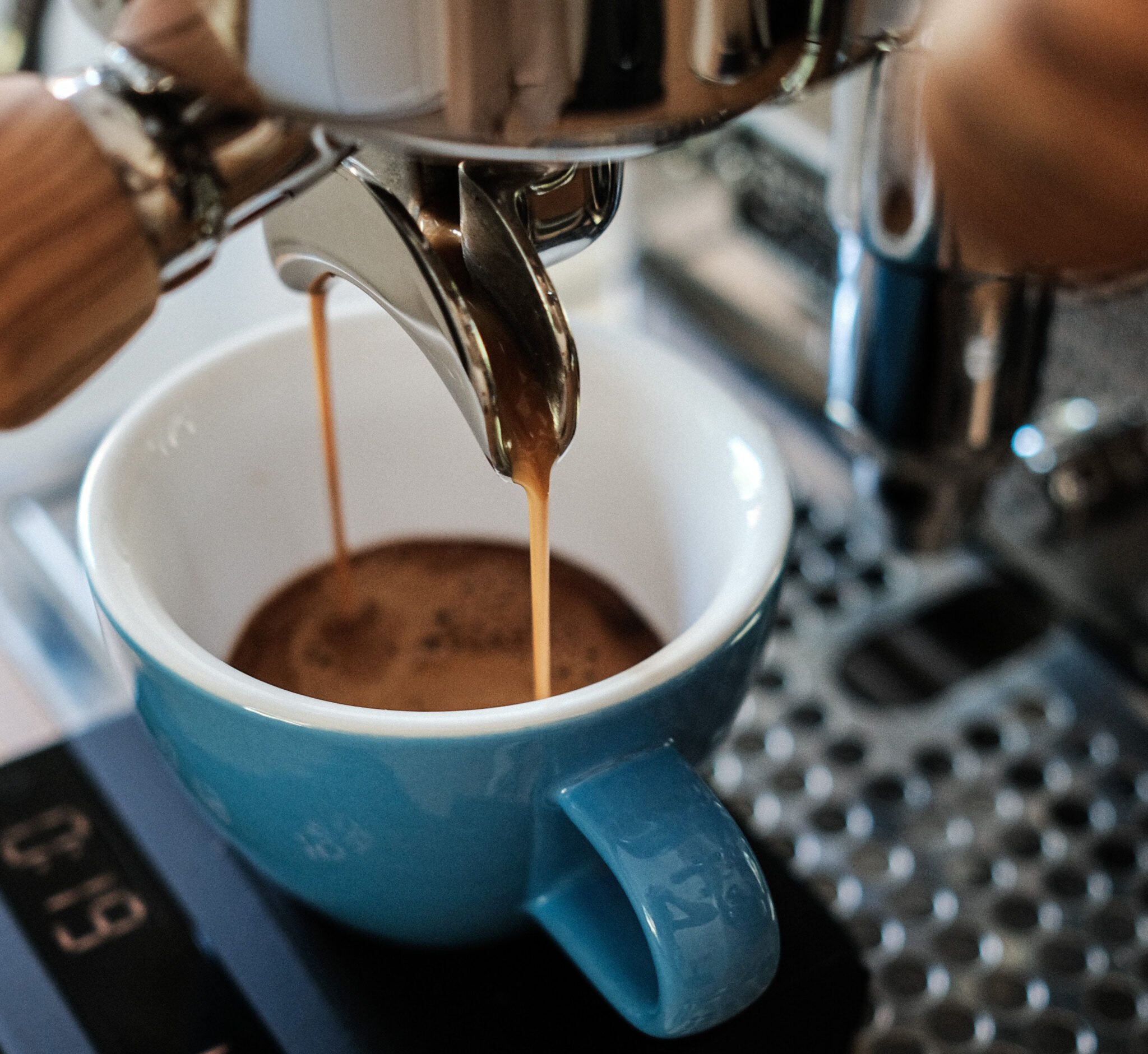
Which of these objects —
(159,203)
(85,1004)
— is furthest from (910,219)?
(85,1004)

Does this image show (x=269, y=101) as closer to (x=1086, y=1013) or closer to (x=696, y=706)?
(x=696, y=706)

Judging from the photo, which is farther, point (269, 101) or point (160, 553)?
point (160, 553)

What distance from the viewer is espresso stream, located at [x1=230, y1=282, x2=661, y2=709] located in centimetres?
36

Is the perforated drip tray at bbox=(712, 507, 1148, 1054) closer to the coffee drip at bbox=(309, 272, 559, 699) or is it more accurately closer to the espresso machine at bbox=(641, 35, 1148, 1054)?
the espresso machine at bbox=(641, 35, 1148, 1054)

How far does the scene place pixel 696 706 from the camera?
0.29 metres

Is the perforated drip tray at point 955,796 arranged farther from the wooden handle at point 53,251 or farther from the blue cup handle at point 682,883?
the wooden handle at point 53,251

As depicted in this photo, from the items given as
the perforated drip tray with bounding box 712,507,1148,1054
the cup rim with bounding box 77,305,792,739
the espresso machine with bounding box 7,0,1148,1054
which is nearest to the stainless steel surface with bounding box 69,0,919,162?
the espresso machine with bounding box 7,0,1148,1054

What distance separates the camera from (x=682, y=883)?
258mm

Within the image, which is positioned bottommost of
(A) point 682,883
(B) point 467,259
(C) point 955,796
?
(C) point 955,796

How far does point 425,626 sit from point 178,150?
20cm

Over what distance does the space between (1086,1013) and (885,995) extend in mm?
50

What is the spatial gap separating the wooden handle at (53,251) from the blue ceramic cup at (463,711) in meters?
0.10

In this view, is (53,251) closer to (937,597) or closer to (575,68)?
(575,68)

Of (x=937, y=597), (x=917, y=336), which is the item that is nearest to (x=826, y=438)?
(x=937, y=597)
